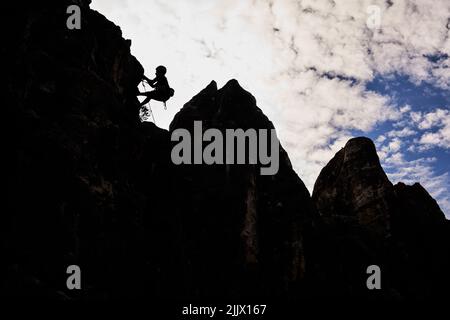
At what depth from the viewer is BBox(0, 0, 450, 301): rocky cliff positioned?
16734 millimetres

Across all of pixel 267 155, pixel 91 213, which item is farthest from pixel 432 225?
pixel 91 213

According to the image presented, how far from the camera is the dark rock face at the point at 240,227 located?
25703 mm

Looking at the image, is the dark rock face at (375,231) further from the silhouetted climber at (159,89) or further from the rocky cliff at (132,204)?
the silhouetted climber at (159,89)

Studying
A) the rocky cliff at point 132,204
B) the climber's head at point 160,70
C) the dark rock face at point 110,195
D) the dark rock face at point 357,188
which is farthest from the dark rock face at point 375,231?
the climber's head at point 160,70

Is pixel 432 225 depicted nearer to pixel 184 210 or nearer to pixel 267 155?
pixel 267 155

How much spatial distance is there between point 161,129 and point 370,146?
31.2 meters

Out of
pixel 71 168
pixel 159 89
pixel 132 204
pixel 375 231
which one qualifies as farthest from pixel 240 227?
pixel 375 231

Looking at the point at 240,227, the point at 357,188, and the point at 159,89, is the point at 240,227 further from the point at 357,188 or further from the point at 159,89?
the point at 357,188

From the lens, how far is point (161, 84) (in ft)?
95.6

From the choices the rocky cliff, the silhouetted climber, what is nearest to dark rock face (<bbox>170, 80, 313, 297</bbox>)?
the rocky cliff

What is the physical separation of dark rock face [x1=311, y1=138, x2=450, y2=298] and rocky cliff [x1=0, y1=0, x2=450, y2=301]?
192 mm

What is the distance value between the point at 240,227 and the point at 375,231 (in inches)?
737

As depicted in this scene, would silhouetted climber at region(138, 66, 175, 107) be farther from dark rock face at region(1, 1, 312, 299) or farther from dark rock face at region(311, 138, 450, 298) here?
dark rock face at region(311, 138, 450, 298)

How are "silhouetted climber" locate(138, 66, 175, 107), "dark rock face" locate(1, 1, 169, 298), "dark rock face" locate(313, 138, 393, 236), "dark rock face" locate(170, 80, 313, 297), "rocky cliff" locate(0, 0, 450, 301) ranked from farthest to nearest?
"dark rock face" locate(313, 138, 393, 236) → "silhouetted climber" locate(138, 66, 175, 107) → "dark rock face" locate(170, 80, 313, 297) → "rocky cliff" locate(0, 0, 450, 301) → "dark rock face" locate(1, 1, 169, 298)
